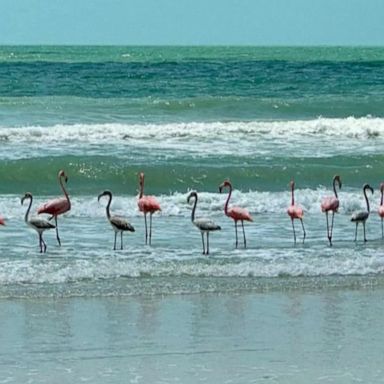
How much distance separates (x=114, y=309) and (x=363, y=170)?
32.0 feet

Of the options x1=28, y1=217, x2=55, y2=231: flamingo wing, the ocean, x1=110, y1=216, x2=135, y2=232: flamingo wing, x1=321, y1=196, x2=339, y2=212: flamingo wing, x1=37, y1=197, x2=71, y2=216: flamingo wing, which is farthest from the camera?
x1=321, y1=196, x2=339, y2=212: flamingo wing

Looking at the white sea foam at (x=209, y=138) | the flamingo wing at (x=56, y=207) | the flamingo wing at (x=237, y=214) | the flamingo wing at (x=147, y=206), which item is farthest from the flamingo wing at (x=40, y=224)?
the white sea foam at (x=209, y=138)

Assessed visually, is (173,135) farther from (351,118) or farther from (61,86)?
(61,86)

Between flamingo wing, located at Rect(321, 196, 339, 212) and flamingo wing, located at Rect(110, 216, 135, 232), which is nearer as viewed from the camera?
flamingo wing, located at Rect(110, 216, 135, 232)

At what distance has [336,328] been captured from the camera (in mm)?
7531

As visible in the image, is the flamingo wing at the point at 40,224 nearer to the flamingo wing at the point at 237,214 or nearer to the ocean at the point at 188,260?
the ocean at the point at 188,260

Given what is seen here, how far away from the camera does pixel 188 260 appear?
984 centimetres

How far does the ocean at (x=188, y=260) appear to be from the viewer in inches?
267

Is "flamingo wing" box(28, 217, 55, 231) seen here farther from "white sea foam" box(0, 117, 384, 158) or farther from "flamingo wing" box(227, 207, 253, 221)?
"white sea foam" box(0, 117, 384, 158)

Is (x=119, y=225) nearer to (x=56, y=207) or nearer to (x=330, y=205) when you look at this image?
(x=56, y=207)

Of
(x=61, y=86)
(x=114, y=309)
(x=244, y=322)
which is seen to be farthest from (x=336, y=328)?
(x=61, y=86)

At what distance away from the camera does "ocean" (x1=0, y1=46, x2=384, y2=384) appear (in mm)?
6773

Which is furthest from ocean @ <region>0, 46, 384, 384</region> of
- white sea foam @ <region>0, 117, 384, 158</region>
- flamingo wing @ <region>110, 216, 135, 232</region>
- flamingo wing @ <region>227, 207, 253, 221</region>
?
flamingo wing @ <region>227, 207, 253, 221</region>

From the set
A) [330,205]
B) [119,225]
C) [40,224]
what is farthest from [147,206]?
[330,205]
